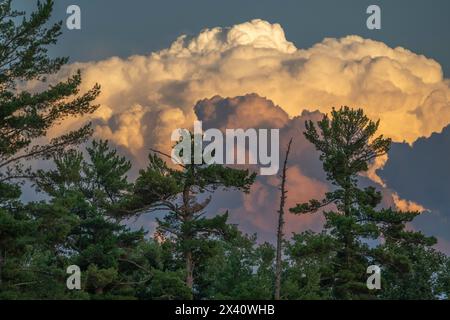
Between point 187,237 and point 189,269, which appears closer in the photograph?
point 189,269

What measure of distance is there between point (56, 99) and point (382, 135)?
23389 mm

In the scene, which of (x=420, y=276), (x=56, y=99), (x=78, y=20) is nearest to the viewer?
(x=78, y=20)

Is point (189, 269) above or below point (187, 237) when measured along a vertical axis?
below

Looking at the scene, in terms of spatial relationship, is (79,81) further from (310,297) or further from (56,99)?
(310,297)

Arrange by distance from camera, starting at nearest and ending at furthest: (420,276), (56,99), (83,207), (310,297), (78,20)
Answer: (78,20) < (56,99) < (310,297) < (83,207) < (420,276)

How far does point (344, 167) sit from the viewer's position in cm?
4938

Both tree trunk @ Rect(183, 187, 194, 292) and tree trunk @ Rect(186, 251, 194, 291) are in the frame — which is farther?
tree trunk @ Rect(183, 187, 194, 292)

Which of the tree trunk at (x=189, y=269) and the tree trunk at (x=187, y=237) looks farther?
the tree trunk at (x=187, y=237)

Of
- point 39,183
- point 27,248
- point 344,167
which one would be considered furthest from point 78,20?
point 344,167

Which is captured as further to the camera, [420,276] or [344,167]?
[420,276]

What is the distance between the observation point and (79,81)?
38219mm
